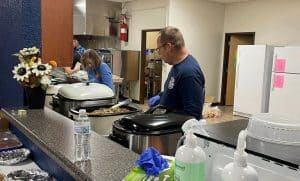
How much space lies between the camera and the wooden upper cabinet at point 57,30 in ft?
8.17

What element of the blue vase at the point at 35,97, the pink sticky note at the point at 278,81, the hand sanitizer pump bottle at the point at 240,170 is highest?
the hand sanitizer pump bottle at the point at 240,170

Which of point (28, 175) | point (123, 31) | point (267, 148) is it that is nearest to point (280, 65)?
point (123, 31)

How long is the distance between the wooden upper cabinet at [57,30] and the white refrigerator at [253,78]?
4.75 meters

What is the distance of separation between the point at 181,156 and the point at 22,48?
192 cm

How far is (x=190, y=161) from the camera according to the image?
79 centimetres

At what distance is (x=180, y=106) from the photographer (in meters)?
2.18

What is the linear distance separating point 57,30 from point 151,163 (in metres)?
2.02

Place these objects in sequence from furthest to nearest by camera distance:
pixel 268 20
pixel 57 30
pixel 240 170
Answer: pixel 268 20
pixel 57 30
pixel 240 170

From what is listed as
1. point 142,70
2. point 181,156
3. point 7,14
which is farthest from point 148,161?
point 142,70

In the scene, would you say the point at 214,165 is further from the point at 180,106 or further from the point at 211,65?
the point at 211,65

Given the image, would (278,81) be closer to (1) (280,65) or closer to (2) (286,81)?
(2) (286,81)

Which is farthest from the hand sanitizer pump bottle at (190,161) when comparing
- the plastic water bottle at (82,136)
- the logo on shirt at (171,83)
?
the logo on shirt at (171,83)

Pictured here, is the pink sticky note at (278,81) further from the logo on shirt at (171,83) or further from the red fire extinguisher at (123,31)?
the logo on shirt at (171,83)

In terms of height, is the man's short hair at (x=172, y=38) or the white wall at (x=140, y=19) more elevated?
the white wall at (x=140, y=19)
